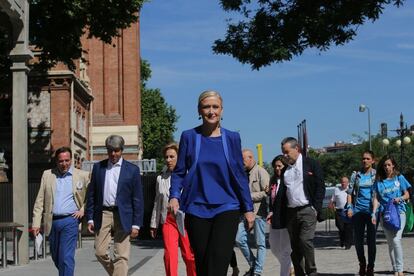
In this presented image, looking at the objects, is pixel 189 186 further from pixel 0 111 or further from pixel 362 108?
pixel 362 108

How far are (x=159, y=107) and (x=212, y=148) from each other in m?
77.9

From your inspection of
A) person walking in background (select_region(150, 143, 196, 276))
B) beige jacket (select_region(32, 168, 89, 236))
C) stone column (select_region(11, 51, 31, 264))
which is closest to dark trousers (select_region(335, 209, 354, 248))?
stone column (select_region(11, 51, 31, 264))

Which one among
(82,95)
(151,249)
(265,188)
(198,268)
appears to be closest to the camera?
(198,268)

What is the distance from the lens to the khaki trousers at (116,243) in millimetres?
8641

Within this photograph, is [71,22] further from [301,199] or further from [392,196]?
[301,199]

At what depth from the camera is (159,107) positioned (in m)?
83.6

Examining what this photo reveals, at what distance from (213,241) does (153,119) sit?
7668 centimetres

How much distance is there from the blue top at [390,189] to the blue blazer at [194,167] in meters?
5.63

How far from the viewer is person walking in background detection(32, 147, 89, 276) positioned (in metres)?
9.00

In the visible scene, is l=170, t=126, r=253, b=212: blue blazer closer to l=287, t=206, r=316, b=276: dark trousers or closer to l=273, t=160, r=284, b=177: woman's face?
l=287, t=206, r=316, b=276: dark trousers

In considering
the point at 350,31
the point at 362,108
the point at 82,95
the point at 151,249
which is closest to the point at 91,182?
the point at 151,249

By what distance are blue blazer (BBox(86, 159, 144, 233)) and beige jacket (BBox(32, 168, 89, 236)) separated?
17.1 inches

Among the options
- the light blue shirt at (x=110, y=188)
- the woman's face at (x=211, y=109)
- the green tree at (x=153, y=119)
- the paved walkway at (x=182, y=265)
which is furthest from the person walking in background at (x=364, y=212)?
the green tree at (x=153, y=119)

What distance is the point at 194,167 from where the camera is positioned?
5.90 metres
